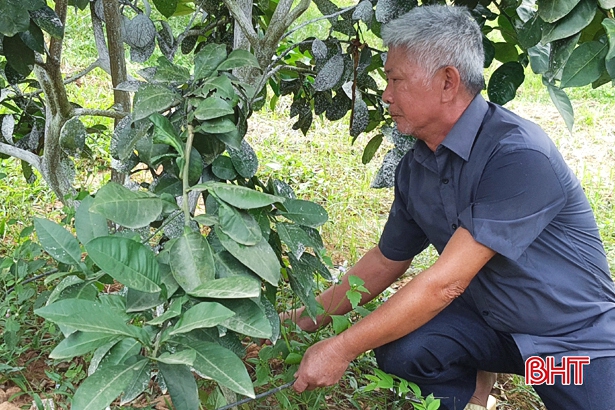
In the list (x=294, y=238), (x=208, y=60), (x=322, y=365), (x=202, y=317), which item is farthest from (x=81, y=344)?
(x=322, y=365)

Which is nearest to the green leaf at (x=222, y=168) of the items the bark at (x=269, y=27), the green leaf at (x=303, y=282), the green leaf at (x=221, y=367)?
the green leaf at (x=303, y=282)

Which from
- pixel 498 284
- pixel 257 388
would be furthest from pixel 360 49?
pixel 257 388

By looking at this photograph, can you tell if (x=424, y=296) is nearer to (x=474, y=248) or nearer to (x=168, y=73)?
(x=474, y=248)

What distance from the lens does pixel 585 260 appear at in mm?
2076

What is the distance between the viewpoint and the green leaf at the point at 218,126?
139cm

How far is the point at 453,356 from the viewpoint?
7.25ft

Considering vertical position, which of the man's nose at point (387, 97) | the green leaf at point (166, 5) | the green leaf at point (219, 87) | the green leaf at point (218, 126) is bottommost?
the man's nose at point (387, 97)

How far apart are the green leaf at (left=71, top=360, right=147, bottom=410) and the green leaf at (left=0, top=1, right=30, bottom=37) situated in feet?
3.16

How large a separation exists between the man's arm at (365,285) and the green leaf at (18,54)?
1.07 metres

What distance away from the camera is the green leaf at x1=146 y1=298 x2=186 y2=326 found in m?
1.09

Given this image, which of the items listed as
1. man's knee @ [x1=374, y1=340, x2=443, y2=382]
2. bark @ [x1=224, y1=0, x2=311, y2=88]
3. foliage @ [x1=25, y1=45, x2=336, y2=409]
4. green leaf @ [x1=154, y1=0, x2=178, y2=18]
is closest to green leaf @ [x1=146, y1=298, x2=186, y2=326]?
foliage @ [x1=25, y1=45, x2=336, y2=409]

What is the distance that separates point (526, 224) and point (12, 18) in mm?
1360

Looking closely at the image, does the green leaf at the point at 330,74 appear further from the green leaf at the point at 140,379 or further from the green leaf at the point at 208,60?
the green leaf at the point at 140,379

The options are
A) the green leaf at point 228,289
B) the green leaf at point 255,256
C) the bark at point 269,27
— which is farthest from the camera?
the bark at point 269,27
